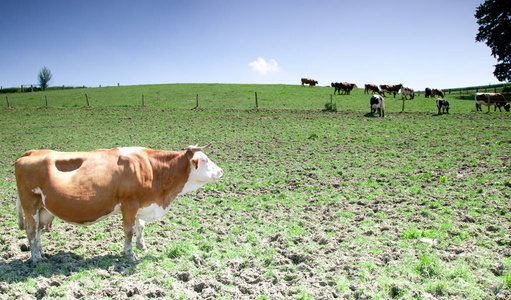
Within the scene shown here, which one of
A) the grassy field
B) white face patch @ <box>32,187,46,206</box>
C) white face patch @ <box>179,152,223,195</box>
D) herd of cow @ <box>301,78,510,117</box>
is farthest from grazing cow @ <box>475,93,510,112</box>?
white face patch @ <box>32,187,46,206</box>

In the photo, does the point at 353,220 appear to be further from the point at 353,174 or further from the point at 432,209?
the point at 353,174

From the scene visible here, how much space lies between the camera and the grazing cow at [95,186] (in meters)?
4.49

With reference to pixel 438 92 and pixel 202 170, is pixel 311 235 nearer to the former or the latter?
pixel 202 170

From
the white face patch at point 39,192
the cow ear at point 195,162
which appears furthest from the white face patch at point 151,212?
the white face patch at point 39,192

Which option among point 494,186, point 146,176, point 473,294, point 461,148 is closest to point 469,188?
point 494,186

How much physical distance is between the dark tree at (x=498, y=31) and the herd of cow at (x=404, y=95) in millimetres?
6403

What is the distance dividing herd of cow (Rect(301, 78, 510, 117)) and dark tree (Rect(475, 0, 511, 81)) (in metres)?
6.40

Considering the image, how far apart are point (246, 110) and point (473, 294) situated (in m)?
22.8

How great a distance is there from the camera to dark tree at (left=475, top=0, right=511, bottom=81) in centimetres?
3519

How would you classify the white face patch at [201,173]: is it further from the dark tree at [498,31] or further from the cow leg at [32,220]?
the dark tree at [498,31]

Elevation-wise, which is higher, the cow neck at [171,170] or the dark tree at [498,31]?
the dark tree at [498,31]

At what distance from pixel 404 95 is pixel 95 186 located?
3776 cm

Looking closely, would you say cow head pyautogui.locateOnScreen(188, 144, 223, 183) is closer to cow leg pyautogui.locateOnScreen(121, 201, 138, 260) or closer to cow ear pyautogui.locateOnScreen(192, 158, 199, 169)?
cow ear pyautogui.locateOnScreen(192, 158, 199, 169)

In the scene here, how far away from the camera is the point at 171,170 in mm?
5219
